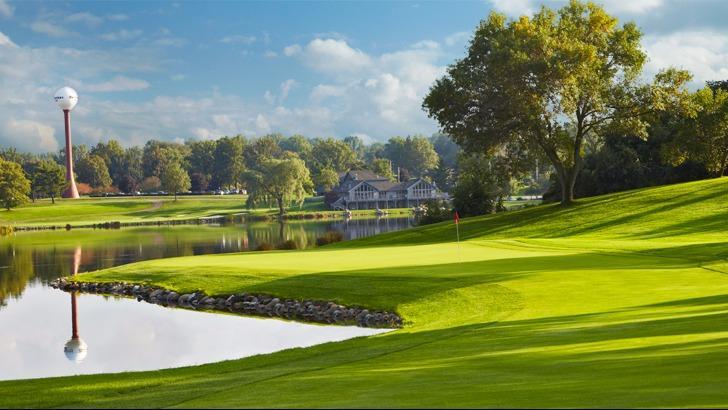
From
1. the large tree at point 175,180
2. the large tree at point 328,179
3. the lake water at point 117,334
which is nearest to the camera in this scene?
the lake water at point 117,334

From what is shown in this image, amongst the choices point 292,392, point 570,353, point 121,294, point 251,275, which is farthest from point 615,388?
point 121,294

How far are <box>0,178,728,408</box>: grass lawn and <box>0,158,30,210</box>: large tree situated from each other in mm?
109295

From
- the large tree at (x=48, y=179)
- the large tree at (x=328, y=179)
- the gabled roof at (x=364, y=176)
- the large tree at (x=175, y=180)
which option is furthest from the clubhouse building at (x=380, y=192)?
the large tree at (x=48, y=179)

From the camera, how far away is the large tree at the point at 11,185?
130875 mm

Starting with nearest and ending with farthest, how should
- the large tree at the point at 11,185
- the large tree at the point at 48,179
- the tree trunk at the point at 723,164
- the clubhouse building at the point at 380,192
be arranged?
1. the tree trunk at the point at 723,164
2. the large tree at the point at 11,185
3. the large tree at the point at 48,179
4. the clubhouse building at the point at 380,192

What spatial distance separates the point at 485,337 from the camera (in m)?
14.1

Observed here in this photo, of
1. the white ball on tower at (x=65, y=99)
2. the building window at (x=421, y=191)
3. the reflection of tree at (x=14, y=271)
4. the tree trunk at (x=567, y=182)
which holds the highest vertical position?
the white ball on tower at (x=65, y=99)

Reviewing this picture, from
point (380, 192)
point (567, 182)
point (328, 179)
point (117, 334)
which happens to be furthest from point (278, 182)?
point (117, 334)

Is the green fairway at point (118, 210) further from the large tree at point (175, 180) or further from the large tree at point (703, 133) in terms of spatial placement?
the large tree at point (703, 133)

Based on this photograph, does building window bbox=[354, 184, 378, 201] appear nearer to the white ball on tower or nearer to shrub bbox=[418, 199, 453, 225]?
the white ball on tower

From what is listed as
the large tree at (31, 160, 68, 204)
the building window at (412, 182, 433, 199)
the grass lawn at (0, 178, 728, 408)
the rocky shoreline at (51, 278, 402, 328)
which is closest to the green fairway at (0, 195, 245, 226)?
the large tree at (31, 160, 68, 204)

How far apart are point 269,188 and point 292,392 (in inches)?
4906

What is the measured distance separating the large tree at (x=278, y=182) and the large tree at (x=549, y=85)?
82835 millimetres

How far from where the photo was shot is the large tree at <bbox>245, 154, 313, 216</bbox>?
132375mm
